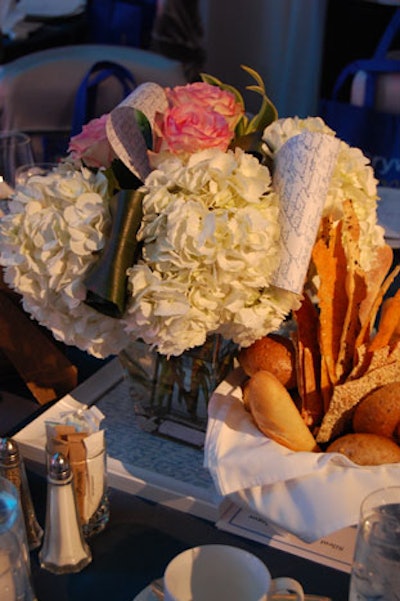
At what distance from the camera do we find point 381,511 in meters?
0.61

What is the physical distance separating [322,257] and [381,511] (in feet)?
1.14

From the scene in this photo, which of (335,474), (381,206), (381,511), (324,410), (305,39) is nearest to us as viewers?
(381,511)

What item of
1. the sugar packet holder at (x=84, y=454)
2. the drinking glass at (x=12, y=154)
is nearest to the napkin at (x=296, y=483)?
the sugar packet holder at (x=84, y=454)

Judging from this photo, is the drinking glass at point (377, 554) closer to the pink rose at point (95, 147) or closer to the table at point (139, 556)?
the table at point (139, 556)

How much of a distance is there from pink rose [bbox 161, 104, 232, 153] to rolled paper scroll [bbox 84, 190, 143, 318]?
0.28ft

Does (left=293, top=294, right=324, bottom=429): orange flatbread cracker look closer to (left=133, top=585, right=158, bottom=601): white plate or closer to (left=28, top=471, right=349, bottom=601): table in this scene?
(left=28, top=471, right=349, bottom=601): table

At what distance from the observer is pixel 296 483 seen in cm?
76

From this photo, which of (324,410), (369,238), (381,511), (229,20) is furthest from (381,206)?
(229,20)

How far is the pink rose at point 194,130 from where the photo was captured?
82 centimetres

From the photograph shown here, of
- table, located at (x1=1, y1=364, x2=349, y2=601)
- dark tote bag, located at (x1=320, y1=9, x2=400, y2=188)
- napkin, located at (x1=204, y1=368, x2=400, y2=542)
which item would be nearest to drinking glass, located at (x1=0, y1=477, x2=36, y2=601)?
table, located at (x1=1, y1=364, x2=349, y2=601)

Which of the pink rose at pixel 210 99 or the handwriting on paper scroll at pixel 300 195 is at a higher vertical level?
the pink rose at pixel 210 99

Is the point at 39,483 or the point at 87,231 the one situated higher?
the point at 87,231

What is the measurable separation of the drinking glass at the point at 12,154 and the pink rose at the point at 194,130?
61 centimetres

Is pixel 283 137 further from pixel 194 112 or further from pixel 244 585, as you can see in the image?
pixel 244 585
